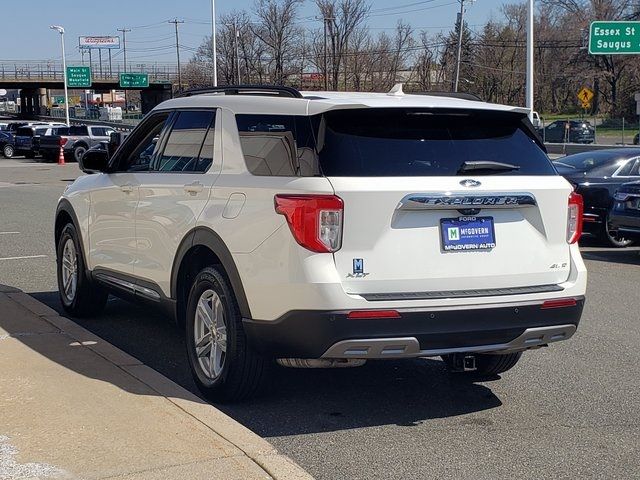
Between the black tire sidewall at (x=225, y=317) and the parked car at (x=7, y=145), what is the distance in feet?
145

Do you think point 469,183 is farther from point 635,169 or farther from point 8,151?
point 8,151

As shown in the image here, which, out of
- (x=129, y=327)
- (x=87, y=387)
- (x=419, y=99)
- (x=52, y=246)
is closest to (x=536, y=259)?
(x=419, y=99)

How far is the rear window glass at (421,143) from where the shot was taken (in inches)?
201

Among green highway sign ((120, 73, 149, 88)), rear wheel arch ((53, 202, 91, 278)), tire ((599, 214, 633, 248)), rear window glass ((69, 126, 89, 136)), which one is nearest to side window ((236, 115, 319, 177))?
rear wheel arch ((53, 202, 91, 278))

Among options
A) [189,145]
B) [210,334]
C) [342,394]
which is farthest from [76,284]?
[342,394]

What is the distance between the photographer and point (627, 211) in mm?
13141

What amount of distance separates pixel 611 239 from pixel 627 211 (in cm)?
140

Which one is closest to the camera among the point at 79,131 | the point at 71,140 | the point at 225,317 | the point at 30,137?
the point at 225,317

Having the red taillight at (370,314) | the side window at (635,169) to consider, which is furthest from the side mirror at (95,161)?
the side window at (635,169)

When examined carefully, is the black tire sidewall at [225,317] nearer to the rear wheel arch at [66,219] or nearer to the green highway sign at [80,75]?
the rear wheel arch at [66,219]

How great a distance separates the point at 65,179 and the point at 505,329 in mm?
28998

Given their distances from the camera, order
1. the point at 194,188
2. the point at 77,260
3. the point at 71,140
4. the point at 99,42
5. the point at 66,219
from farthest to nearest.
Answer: the point at 99,42, the point at 71,140, the point at 66,219, the point at 77,260, the point at 194,188

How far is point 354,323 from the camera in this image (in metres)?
4.91

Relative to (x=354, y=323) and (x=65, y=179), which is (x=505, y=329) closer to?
(x=354, y=323)
